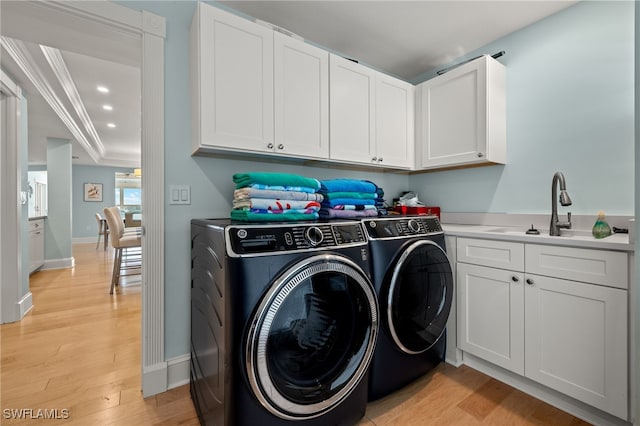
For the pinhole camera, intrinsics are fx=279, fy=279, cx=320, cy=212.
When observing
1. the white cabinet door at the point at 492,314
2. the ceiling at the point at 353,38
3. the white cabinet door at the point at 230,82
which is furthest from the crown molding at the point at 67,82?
the white cabinet door at the point at 492,314

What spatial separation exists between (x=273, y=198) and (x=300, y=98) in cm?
74

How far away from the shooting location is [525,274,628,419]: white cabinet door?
1.22 m

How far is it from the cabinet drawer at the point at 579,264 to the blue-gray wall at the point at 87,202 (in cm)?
974

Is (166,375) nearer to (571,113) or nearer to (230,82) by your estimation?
(230,82)

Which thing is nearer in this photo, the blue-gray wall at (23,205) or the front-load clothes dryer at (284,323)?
the front-load clothes dryer at (284,323)

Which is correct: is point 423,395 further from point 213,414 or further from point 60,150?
point 60,150

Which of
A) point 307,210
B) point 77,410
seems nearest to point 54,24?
point 307,210

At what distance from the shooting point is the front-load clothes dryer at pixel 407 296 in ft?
4.67

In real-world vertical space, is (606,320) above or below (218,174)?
below

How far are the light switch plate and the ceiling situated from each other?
955 millimetres

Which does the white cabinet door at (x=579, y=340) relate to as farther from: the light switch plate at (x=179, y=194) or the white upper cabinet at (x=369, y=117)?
the light switch plate at (x=179, y=194)

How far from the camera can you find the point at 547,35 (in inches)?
77.7

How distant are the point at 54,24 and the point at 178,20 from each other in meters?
0.61

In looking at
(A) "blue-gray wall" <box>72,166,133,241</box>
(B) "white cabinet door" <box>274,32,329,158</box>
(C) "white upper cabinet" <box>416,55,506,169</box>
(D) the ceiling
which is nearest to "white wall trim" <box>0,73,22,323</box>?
(D) the ceiling
